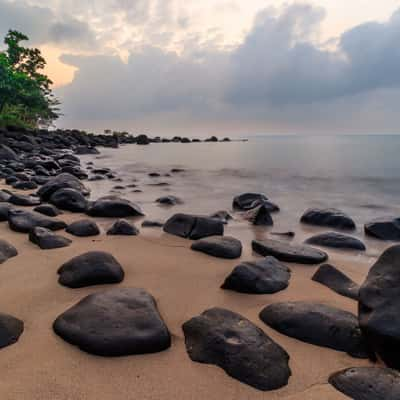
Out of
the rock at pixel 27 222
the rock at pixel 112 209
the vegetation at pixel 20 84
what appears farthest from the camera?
the vegetation at pixel 20 84

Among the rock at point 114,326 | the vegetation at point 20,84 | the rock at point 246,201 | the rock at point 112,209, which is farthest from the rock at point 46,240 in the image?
the vegetation at point 20,84

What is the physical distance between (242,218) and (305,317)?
11.5ft

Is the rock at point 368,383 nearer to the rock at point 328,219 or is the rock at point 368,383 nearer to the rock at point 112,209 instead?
the rock at point 328,219

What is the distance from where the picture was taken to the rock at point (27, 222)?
344 cm

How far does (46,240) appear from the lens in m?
2.99

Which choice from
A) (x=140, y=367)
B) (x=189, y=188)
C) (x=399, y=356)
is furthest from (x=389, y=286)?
(x=189, y=188)

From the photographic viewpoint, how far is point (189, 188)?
9.14 meters

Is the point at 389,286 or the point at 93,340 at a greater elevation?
the point at 389,286

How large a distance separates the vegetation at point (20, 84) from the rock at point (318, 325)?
24082 millimetres

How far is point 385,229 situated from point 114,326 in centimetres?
409

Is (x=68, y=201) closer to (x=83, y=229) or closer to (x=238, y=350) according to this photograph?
(x=83, y=229)

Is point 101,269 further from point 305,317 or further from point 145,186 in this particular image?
point 145,186

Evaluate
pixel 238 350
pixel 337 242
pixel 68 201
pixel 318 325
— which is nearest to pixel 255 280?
pixel 318 325

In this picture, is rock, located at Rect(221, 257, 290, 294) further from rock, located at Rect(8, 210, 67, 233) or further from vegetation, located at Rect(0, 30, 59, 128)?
vegetation, located at Rect(0, 30, 59, 128)
